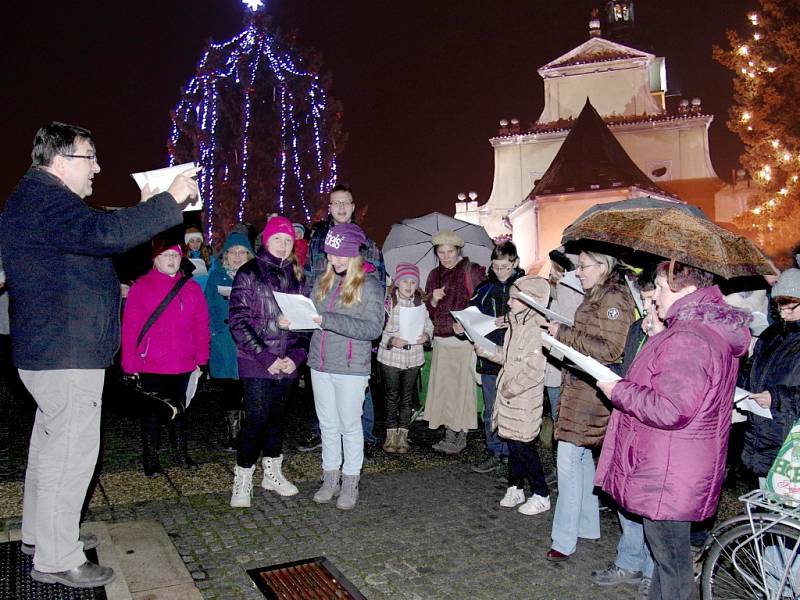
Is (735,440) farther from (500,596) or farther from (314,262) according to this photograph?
(314,262)

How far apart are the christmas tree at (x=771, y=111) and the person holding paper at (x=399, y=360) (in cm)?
2298

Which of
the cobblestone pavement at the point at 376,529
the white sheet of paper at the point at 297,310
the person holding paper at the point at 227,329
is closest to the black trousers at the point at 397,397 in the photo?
the cobblestone pavement at the point at 376,529

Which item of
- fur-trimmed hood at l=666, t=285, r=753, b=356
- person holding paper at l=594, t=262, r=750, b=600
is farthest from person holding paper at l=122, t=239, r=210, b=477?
fur-trimmed hood at l=666, t=285, r=753, b=356

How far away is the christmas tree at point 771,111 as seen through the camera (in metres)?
26.6

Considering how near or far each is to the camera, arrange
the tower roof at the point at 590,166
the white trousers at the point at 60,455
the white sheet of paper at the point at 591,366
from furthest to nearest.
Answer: the tower roof at the point at 590,166, the white trousers at the point at 60,455, the white sheet of paper at the point at 591,366

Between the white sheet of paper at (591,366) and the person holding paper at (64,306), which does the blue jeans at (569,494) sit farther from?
the person holding paper at (64,306)

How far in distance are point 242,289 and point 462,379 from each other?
2.94 metres

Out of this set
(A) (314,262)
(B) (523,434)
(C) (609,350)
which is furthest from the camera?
(A) (314,262)

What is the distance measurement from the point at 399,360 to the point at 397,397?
39 cm

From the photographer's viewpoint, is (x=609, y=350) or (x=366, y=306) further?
(x=366, y=306)

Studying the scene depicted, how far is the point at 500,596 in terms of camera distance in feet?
13.4

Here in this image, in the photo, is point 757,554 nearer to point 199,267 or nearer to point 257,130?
point 199,267

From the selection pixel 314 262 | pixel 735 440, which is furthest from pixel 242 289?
pixel 735 440

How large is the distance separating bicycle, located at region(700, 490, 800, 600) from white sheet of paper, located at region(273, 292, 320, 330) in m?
3.02
